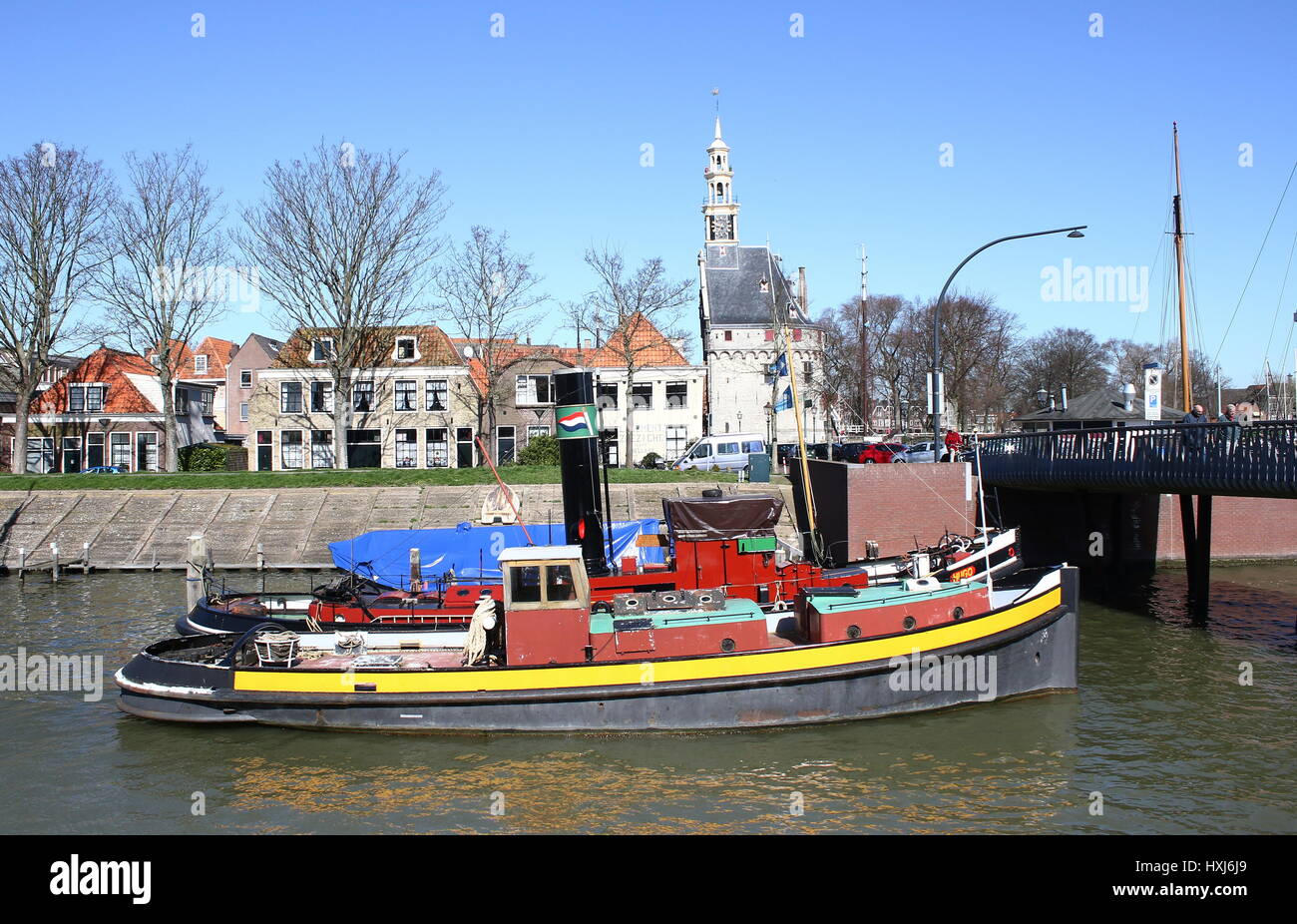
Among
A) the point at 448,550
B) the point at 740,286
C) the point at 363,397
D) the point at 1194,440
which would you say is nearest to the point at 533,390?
the point at 363,397

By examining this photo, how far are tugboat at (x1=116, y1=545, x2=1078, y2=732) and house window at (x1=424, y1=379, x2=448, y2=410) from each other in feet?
117

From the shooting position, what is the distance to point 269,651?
17281 millimetres

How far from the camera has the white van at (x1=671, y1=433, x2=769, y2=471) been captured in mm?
45938

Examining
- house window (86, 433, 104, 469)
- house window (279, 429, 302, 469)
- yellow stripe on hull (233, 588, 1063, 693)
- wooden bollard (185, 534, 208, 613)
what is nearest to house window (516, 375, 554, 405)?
house window (279, 429, 302, 469)

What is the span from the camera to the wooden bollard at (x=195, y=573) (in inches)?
947

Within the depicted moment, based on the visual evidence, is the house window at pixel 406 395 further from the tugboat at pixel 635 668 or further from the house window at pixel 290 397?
the tugboat at pixel 635 668

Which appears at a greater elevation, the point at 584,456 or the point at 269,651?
the point at 584,456

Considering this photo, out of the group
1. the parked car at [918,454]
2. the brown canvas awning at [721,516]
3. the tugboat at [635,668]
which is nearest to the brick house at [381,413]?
Result: the parked car at [918,454]

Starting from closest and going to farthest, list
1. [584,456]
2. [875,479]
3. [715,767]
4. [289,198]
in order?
1. [715,767]
2. [584,456]
3. [875,479]
4. [289,198]

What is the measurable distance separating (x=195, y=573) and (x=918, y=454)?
31816 mm

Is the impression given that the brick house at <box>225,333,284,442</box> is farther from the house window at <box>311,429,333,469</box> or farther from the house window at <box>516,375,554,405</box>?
the house window at <box>516,375,554,405</box>

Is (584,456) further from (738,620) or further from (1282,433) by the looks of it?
(1282,433)

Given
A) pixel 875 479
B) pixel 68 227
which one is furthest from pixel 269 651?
pixel 68 227
